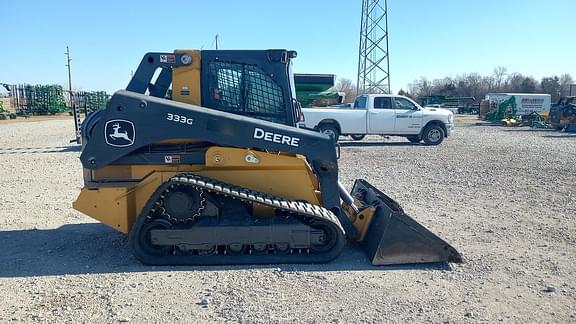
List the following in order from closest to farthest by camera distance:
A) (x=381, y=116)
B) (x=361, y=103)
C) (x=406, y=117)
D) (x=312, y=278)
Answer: (x=312, y=278)
(x=381, y=116)
(x=406, y=117)
(x=361, y=103)

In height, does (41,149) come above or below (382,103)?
below

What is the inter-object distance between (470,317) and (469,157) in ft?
38.1

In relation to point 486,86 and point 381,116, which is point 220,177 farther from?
point 486,86

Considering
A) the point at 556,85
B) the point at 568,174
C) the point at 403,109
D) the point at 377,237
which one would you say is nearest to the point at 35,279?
the point at 377,237

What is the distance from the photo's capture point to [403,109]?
718 inches

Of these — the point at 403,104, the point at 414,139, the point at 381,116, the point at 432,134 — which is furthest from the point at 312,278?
the point at 414,139

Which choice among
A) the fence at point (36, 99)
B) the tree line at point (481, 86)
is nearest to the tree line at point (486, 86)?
the tree line at point (481, 86)

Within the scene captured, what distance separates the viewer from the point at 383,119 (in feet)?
59.2

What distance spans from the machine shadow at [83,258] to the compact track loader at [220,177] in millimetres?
105

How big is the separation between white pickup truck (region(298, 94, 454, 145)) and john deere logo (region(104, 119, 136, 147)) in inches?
513

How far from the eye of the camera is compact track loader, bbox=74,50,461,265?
4.96 meters

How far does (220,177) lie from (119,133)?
1.19 metres

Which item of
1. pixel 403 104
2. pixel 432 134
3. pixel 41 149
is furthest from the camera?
pixel 432 134

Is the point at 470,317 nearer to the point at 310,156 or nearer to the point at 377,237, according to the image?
the point at 377,237
